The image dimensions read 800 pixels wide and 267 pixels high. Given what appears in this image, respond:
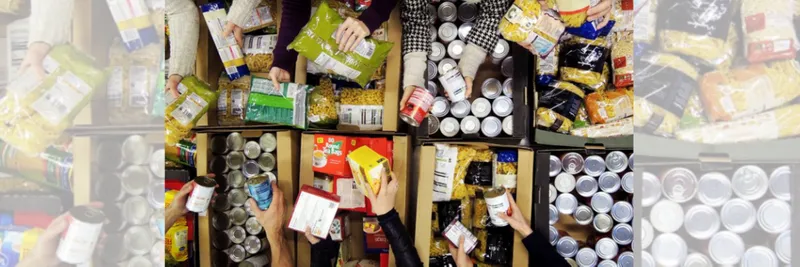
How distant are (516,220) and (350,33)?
93cm

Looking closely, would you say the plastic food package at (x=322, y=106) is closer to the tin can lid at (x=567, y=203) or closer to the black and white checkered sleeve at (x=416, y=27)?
the black and white checkered sleeve at (x=416, y=27)

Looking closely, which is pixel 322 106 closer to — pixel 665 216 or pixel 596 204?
pixel 596 204

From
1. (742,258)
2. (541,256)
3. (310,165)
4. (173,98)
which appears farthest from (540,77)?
(173,98)

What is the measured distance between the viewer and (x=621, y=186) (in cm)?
198

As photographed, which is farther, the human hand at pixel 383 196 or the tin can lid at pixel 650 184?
the human hand at pixel 383 196

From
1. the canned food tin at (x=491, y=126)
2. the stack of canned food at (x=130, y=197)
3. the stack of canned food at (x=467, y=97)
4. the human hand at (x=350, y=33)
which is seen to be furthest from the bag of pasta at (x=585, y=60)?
the stack of canned food at (x=130, y=197)

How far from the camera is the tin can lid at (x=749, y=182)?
0.85 meters

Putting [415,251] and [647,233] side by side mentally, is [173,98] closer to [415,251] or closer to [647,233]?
[415,251]

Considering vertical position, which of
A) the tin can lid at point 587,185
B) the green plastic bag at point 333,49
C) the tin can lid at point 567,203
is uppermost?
the green plastic bag at point 333,49

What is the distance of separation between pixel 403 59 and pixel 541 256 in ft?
3.00

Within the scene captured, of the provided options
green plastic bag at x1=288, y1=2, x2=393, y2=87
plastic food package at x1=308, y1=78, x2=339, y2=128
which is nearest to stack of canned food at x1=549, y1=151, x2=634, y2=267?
green plastic bag at x1=288, y1=2, x2=393, y2=87

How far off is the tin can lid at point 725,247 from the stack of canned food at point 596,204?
106cm

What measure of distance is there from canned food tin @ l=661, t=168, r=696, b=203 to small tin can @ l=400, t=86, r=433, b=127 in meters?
1.15

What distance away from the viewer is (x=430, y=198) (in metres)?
2.00
